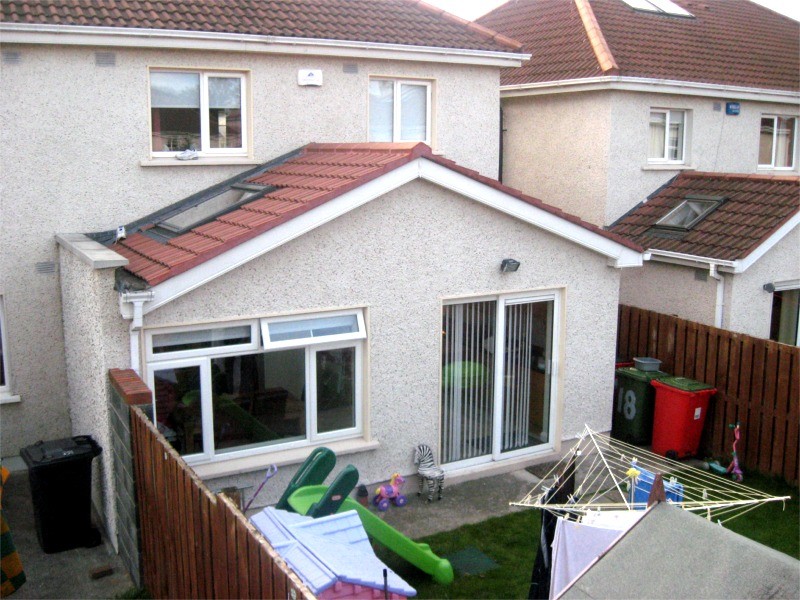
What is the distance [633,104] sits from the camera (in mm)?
15320

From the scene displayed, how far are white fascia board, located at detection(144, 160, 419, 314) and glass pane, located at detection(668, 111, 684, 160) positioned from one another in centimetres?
888

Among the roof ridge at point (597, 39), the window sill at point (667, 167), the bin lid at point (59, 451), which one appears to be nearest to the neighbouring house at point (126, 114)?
the bin lid at point (59, 451)

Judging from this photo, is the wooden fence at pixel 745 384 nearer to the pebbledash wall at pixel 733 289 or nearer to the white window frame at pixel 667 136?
the pebbledash wall at pixel 733 289

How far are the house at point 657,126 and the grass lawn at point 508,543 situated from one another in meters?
4.20

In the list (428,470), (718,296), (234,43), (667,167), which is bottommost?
(428,470)

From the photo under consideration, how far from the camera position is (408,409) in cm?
980

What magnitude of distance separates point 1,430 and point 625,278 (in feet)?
33.9

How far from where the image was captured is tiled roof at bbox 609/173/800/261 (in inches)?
515

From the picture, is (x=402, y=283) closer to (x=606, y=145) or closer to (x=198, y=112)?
(x=198, y=112)

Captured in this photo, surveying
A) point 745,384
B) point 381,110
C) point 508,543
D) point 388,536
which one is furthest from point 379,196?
point 745,384

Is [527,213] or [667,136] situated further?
[667,136]

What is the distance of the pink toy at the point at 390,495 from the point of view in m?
9.45

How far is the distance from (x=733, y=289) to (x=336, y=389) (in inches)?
281

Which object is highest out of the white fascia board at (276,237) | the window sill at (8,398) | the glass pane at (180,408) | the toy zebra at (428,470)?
the white fascia board at (276,237)
